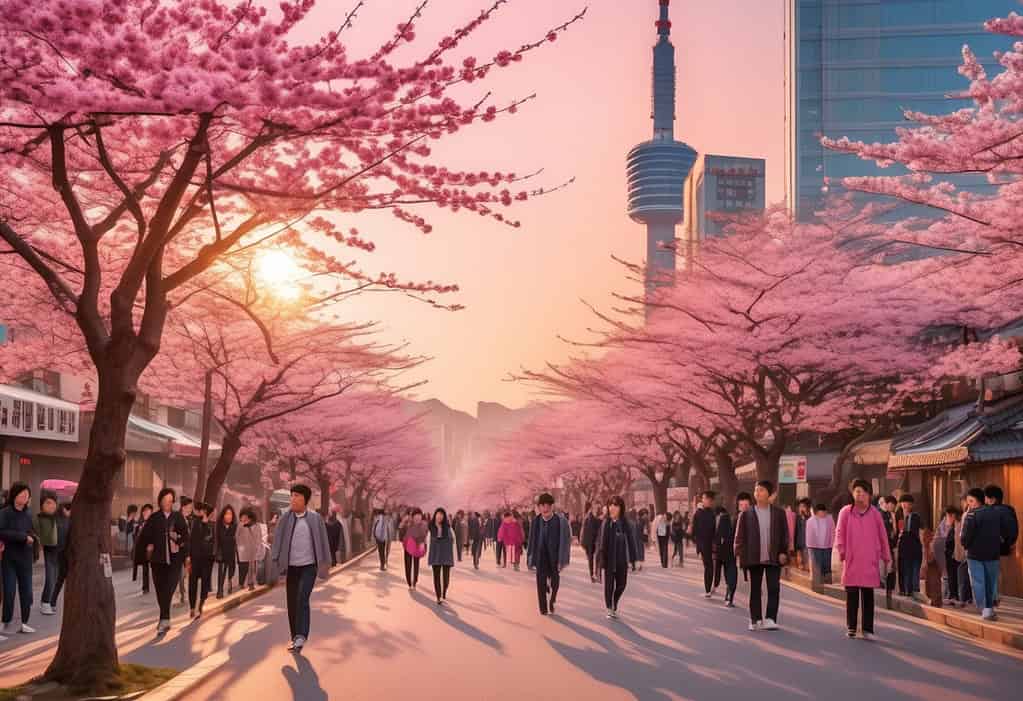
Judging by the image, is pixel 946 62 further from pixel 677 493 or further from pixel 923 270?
pixel 923 270

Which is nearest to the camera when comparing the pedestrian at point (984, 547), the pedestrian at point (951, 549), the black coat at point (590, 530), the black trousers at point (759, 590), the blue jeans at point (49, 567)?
the black trousers at point (759, 590)

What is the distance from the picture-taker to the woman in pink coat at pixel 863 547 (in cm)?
1476

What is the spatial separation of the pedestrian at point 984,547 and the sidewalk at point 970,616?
37 cm

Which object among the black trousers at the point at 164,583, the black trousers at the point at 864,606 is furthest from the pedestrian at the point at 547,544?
the black trousers at the point at 164,583

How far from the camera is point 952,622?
57.3ft

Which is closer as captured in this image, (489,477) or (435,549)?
(435,549)

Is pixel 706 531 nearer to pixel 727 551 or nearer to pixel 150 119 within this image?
pixel 727 551

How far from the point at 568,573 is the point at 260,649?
21.3 meters

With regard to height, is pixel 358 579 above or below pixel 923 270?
below

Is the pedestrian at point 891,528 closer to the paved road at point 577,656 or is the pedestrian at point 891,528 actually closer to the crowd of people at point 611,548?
the crowd of people at point 611,548

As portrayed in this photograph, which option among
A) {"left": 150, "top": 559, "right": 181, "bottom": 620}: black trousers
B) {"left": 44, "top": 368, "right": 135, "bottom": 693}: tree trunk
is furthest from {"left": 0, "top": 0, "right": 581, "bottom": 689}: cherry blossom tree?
{"left": 150, "top": 559, "right": 181, "bottom": 620}: black trousers

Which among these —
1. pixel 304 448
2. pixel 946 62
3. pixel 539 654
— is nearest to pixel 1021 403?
pixel 539 654

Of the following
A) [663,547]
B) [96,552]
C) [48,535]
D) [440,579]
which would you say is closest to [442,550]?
[440,579]

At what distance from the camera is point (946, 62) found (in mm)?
152750
